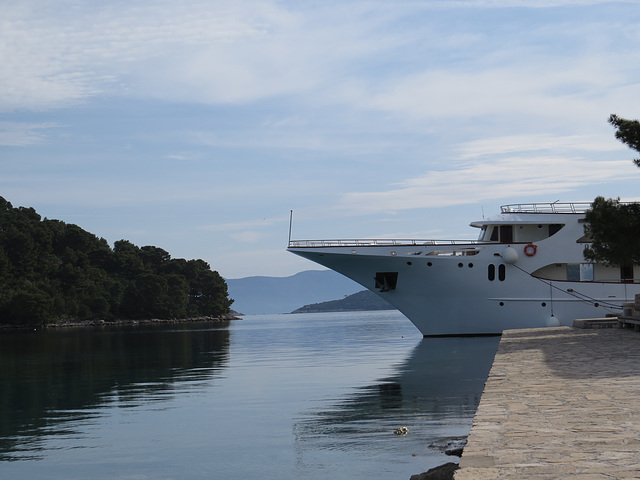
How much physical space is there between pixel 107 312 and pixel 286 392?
83.7 meters

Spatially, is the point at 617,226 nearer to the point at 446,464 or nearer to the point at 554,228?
the point at 446,464

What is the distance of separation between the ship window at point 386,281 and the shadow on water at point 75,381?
7.63 metres

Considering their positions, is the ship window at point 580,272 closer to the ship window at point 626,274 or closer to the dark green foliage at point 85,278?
the ship window at point 626,274

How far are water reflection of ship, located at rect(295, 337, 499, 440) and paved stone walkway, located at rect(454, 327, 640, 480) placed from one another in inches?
65.2

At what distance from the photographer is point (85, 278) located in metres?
96.1

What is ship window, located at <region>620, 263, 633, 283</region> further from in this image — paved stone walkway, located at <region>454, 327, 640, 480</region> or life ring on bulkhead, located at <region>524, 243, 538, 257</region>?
paved stone walkway, located at <region>454, 327, 640, 480</region>

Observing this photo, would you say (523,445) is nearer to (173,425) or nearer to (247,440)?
(247,440)

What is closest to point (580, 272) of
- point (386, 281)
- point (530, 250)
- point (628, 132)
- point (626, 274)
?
point (626, 274)

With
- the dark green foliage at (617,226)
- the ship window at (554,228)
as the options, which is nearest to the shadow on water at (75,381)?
the dark green foliage at (617,226)

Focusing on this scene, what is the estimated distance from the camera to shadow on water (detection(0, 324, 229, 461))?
559 inches

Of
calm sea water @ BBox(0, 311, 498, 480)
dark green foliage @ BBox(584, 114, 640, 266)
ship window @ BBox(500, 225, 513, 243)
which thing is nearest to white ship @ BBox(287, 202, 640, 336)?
ship window @ BBox(500, 225, 513, 243)

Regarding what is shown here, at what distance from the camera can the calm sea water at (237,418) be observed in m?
10.3

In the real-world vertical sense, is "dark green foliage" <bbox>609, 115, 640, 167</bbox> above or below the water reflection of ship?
above

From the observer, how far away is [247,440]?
39.8ft
